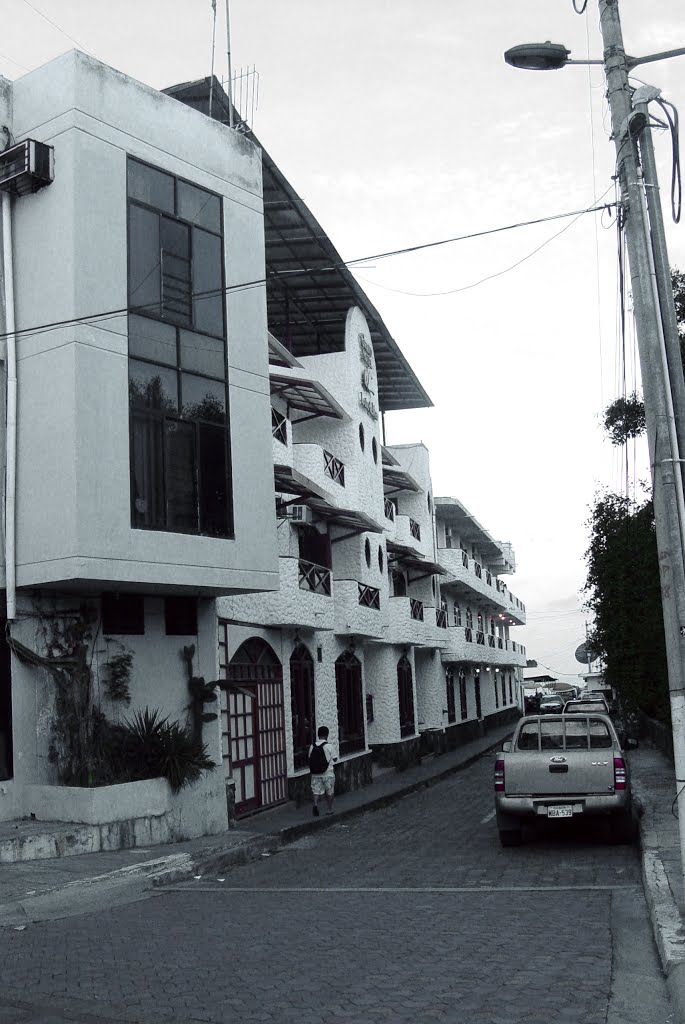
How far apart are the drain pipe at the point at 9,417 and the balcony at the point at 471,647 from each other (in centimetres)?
2676

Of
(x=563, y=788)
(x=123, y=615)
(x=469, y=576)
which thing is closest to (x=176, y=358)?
(x=123, y=615)

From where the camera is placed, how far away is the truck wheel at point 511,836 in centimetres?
1479

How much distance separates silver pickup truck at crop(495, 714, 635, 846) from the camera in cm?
1439

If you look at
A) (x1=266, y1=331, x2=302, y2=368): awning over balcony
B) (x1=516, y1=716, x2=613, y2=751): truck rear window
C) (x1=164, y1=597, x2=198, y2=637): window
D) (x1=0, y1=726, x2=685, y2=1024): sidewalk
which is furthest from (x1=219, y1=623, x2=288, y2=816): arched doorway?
(x1=266, y1=331, x2=302, y2=368): awning over balcony

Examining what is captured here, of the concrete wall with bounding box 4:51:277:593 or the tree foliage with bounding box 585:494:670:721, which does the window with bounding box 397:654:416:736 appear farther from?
the concrete wall with bounding box 4:51:277:593

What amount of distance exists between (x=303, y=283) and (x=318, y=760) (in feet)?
48.1

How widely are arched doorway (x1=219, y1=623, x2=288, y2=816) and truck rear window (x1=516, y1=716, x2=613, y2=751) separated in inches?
221

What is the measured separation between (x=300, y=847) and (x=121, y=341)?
8.49m

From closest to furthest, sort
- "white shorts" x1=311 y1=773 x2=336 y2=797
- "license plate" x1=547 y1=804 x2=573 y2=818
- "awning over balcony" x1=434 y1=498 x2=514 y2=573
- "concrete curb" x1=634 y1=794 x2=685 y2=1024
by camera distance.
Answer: "concrete curb" x1=634 y1=794 x2=685 y2=1024
"license plate" x1=547 y1=804 x2=573 y2=818
"white shorts" x1=311 y1=773 x2=336 y2=797
"awning over balcony" x1=434 y1=498 x2=514 y2=573

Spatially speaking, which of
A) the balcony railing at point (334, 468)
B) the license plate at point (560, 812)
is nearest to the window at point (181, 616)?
the license plate at point (560, 812)

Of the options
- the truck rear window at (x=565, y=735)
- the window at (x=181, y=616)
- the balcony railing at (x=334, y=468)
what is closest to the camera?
the truck rear window at (x=565, y=735)

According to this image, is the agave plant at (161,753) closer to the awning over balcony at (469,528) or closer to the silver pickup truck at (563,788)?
the silver pickup truck at (563,788)

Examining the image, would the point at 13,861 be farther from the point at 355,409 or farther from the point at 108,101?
the point at 355,409

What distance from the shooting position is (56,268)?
15438mm
